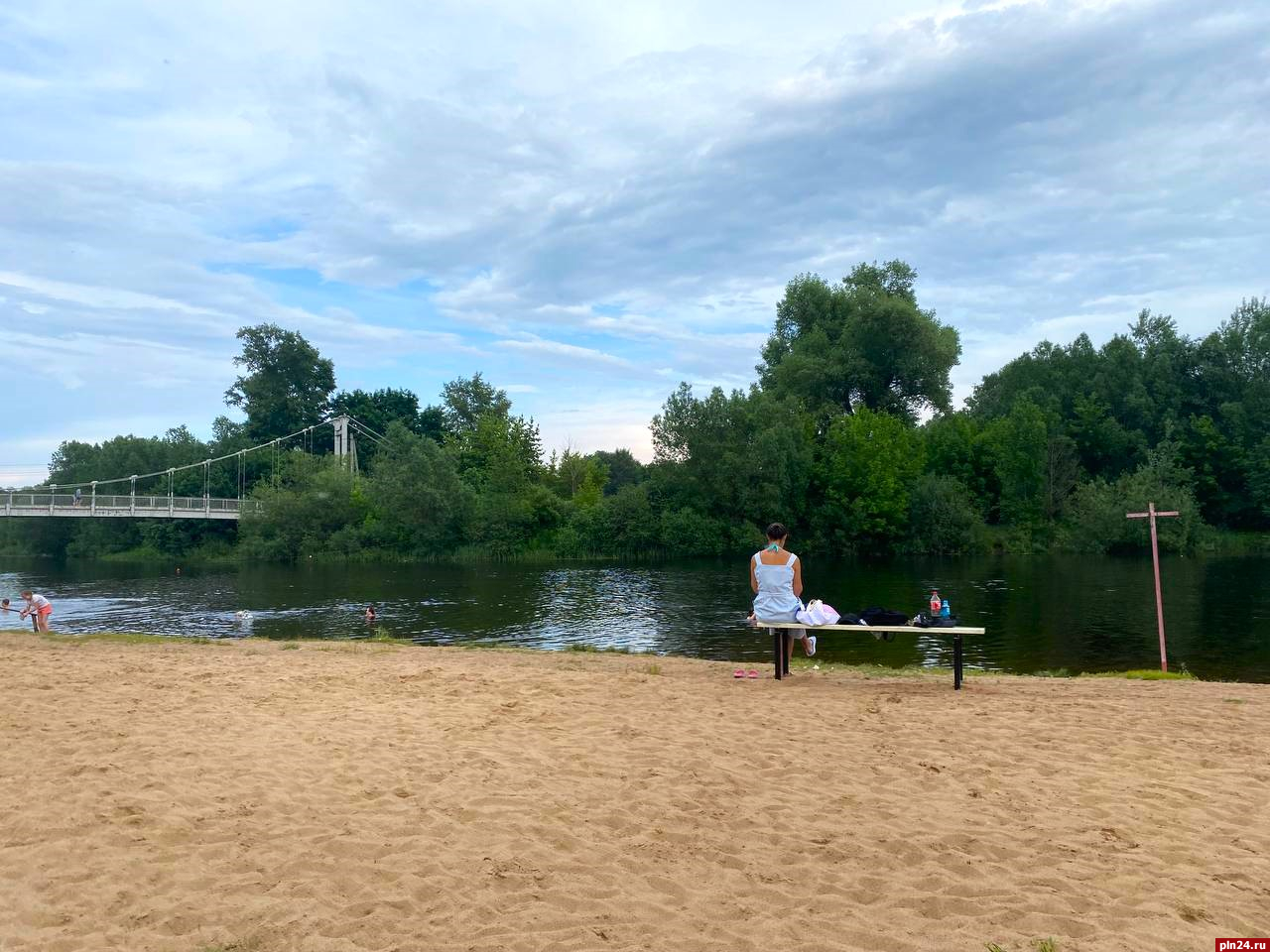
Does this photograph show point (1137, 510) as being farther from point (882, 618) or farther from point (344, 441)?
point (344, 441)

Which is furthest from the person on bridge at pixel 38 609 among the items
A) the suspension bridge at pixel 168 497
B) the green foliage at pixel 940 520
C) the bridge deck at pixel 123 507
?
the green foliage at pixel 940 520

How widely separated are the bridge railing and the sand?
64.7 metres

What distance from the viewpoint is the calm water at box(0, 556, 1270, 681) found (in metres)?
19.0

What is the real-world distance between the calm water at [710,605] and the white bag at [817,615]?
7021mm

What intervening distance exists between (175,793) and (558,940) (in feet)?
10.7

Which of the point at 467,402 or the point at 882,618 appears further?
the point at 467,402

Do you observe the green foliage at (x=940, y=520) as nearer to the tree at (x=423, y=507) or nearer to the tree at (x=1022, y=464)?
the tree at (x=1022, y=464)

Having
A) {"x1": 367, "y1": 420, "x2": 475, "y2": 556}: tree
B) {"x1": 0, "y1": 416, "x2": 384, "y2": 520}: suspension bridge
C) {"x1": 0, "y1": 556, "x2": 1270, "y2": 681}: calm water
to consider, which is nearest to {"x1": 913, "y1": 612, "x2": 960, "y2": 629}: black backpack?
{"x1": 0, "y1": 556, "x2": 1270, "y2": 681}: calm water

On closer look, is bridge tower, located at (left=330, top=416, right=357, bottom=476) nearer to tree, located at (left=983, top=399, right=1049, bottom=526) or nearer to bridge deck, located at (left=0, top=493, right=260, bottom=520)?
bridge deck, located at (left=0, top=493, right=260, bottom=520)

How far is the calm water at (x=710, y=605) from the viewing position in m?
19.0

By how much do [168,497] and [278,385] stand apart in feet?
80.7

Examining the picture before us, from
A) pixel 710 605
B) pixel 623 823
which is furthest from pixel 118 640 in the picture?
pixel 710 605

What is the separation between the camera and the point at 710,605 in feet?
96.4

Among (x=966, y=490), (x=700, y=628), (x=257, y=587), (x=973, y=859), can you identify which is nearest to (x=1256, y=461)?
(x=966, y=490)
